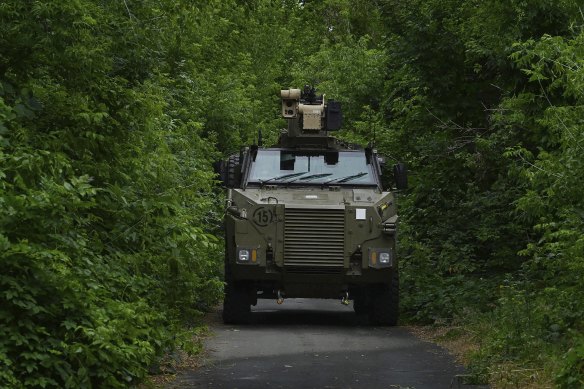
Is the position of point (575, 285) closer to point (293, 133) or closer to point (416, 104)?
point (293, 133)

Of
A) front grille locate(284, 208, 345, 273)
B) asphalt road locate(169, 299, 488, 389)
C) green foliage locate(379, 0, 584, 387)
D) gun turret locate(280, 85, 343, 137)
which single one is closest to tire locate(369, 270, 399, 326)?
asphalt road locate(169, 299, 488, 389)

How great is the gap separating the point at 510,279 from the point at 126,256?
832 centimetres

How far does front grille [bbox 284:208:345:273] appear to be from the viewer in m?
16.0

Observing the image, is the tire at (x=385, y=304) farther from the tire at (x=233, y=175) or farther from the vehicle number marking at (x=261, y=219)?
the tire at (x=233, y=175)

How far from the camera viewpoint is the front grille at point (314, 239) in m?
16.0

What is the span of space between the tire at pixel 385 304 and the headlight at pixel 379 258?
0.64 meters

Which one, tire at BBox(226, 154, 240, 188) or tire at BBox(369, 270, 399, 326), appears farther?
tire at BBox(226, 154, 240, 188)

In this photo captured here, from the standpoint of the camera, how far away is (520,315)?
12914 millimetres

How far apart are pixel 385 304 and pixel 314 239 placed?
5.42 feet

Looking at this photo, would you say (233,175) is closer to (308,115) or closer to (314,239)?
(308,115)

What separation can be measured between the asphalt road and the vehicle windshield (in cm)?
208

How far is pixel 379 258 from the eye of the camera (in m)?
16.0

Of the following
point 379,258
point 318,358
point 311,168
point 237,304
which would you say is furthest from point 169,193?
point 311,168

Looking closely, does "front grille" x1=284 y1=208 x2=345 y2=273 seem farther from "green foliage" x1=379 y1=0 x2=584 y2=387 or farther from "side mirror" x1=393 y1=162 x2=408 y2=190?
"green foliage" x1=379 y1=0 x2=584 y2=387
